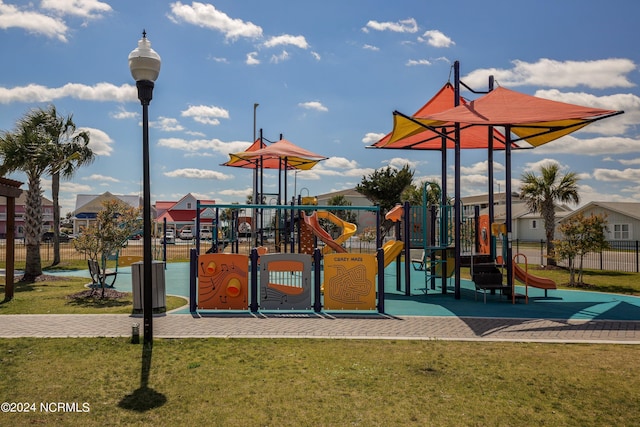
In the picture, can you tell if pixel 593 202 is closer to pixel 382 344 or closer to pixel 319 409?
pixel 382 344

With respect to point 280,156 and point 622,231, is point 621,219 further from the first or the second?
point 280,156

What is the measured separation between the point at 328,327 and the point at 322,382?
136 inches

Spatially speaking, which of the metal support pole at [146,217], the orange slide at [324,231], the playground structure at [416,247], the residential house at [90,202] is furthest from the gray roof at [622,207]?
the residential house at [90,202]

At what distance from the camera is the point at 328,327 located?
9477mm

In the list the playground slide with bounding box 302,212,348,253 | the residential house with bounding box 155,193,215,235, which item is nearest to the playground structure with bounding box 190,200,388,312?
the playground slide with bounding box 302,212,348,253

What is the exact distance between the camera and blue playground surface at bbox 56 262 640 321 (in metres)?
11.3

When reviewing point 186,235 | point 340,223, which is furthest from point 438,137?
A: point 186,235

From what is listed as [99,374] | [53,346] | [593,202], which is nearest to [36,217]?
[53,346]

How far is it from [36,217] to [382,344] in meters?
15.2

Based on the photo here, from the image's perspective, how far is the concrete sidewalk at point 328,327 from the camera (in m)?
8.63

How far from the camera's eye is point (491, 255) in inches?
571

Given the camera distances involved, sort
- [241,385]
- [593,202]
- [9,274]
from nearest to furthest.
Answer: [241,385]
[9,274]
[593,202]

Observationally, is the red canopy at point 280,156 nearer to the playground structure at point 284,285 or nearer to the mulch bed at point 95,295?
the mulch bed at point 95,295

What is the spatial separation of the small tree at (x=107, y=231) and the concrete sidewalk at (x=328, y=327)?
329 cm
